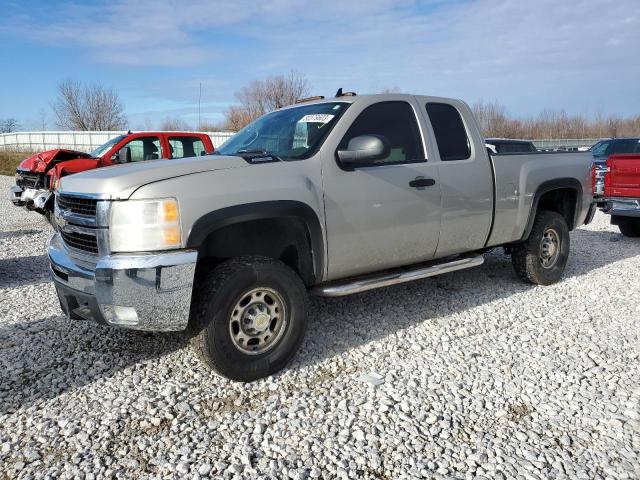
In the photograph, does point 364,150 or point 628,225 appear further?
point 628,225

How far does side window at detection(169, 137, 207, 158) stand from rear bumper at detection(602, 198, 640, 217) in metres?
8.13

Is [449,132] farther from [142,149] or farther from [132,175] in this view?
[142,149]

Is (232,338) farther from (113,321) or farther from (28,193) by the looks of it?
(28,193)

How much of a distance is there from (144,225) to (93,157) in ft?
28.8

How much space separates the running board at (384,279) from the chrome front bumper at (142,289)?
1.16 metres

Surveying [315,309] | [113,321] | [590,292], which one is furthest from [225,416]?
[590,292]

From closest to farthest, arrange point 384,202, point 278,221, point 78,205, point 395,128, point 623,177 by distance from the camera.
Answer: point 78,205, point 278,221, point 384,202, point 395,128, point 623,177

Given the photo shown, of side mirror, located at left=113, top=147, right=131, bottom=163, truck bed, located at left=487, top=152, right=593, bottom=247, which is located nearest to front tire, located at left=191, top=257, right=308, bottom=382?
truck bed, located at left=487, top=152, right=593, bottom=247

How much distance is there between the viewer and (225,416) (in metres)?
3.25

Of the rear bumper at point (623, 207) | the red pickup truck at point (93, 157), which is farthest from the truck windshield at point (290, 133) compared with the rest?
the rear bumper at point (623, 207)

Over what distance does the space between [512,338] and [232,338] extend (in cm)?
244

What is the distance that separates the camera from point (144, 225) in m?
3.21

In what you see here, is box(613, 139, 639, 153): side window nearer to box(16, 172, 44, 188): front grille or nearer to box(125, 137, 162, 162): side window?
box(125, 137, 162, 162): side window

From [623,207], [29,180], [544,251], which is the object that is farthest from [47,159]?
[623,207]
